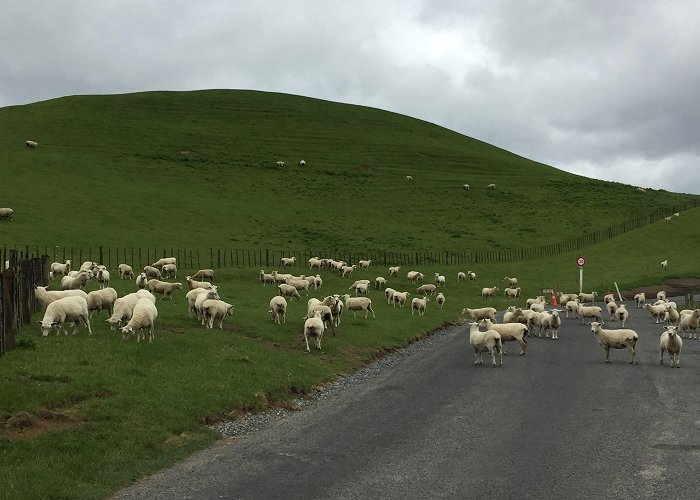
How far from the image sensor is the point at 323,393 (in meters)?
21.4

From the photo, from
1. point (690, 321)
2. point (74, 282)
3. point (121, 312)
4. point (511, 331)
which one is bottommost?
point (690, 321)

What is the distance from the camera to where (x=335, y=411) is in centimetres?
1872

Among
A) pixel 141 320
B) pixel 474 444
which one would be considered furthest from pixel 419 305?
pixel 474 444

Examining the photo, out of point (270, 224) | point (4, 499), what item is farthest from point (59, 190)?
point (4, 499)

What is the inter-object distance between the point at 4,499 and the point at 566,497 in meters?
9.47

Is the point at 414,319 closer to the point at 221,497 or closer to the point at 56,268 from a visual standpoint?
the point at 56,268

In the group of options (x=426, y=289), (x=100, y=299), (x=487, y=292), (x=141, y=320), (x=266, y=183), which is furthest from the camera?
(x=266, y=183)

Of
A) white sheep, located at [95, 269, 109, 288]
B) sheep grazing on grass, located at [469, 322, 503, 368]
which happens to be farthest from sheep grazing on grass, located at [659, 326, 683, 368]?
white sheep, located at [95, 269, 109, 288]

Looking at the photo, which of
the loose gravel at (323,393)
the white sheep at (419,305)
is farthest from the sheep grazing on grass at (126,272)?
the loose gravel at (323,393)

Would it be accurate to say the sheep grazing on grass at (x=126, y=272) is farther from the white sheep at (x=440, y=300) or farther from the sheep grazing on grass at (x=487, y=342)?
the sheep grazing on grass at (x=487, y=342)

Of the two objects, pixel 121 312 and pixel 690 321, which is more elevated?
pixel 121 312

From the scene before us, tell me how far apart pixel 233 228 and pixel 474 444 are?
7015cm

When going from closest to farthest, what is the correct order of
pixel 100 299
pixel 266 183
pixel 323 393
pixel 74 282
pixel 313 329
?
1. pixel 323 393
2. pixel 313 329
3. pixel 100 299
4. pixel 74 282
5. pixel 266 183

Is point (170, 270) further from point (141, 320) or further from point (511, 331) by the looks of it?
point (511, 331)
